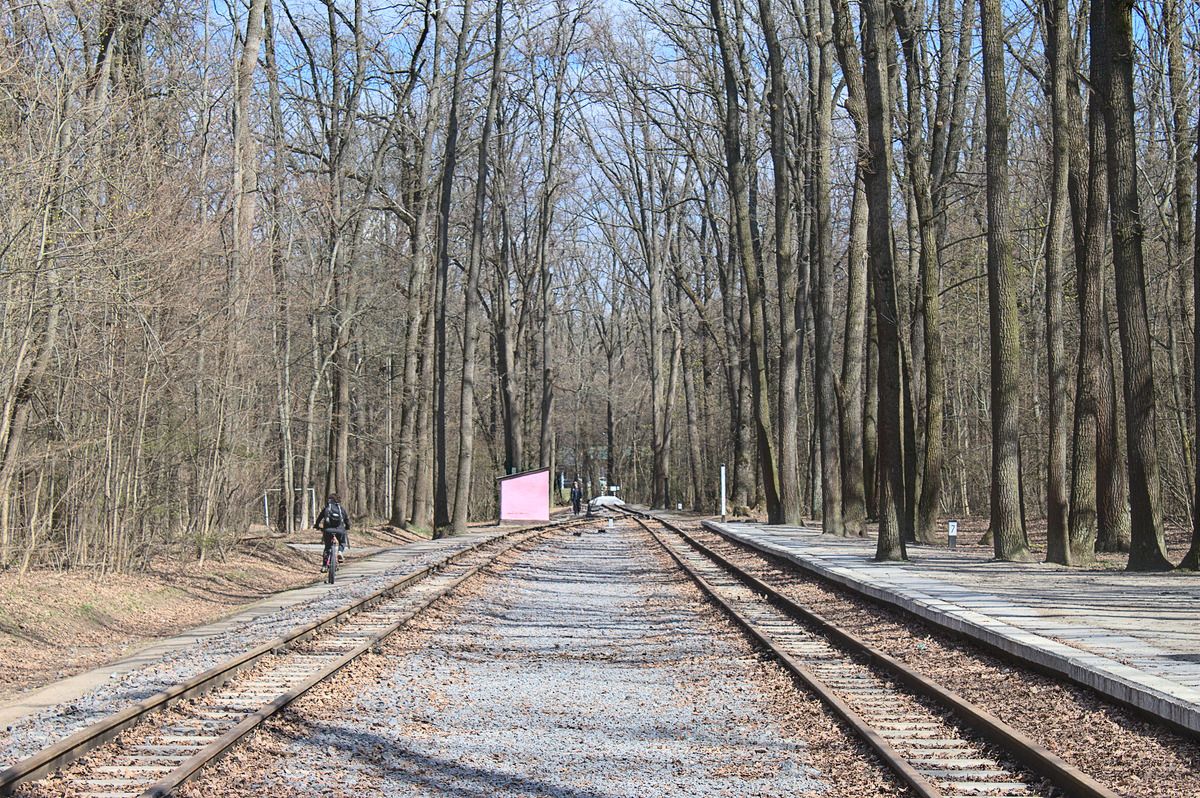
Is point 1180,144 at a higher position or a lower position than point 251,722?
higher

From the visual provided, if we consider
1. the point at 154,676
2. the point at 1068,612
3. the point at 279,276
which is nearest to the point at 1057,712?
the point at 1068,612

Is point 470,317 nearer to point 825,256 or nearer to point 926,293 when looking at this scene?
point 825,256

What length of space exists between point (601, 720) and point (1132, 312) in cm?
1385

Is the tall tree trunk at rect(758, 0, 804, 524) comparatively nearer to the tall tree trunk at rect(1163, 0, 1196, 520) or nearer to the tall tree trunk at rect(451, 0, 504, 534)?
the tall tree trunk at rect(451, 0, 504, 534)

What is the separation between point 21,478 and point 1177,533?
83.6 feet

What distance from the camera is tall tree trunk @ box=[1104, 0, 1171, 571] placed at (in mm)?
19766

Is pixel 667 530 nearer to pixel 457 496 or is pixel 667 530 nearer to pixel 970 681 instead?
pixel 457 496

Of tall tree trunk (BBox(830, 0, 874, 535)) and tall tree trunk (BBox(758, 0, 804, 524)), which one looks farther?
tall tree trunk (BBox(758, 0, 804, 524))

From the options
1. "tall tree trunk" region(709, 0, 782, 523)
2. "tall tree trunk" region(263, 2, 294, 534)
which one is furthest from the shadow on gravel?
"tall tree trunk" region(709, 0, 782, 523)

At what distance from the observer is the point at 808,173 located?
135 feet

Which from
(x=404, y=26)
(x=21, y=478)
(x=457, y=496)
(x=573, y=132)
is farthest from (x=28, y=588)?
(x=573, y=132)

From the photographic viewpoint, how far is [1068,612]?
571 inches

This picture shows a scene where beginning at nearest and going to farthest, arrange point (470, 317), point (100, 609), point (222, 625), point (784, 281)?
point (222, 625) < point (100, 609) < point (784, 281) < point (470, 317)

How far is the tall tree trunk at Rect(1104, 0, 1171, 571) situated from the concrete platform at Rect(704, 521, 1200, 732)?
826 millimetres
